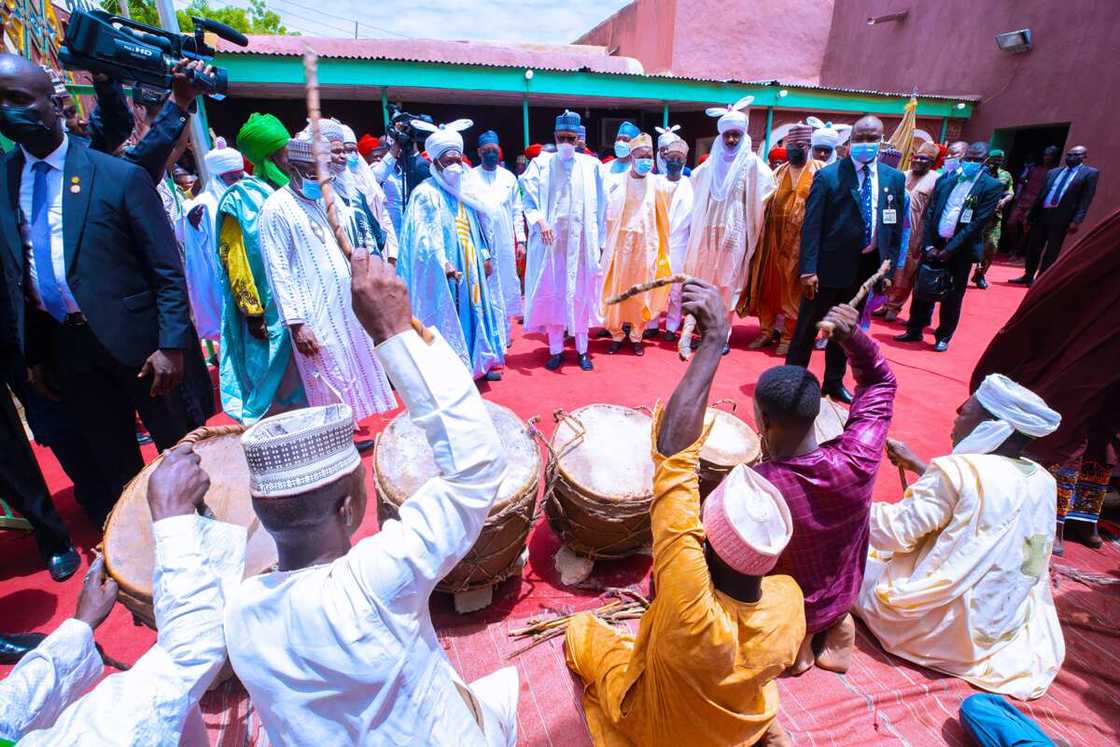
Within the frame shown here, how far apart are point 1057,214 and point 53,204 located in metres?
13.2

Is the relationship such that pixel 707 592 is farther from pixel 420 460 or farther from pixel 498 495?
pixel 420 460

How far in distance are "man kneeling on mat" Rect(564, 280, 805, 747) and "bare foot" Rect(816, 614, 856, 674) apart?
2.97ft

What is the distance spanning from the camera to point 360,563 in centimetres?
113

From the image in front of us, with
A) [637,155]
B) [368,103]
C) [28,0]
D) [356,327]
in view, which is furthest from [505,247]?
[368,103]

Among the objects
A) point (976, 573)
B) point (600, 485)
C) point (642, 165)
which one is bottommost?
point (976, 573)

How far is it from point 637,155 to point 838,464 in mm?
4916

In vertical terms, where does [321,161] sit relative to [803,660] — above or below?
above

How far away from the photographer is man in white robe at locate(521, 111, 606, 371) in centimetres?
557

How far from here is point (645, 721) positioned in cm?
171

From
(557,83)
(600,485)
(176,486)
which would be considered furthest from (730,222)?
(557,83)

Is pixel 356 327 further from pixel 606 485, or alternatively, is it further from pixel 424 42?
pixel 424 42

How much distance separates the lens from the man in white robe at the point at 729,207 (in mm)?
6074

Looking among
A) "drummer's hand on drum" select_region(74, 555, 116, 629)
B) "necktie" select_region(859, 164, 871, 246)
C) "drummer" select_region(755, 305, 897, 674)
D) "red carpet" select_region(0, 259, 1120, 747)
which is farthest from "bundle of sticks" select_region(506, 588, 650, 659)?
"necktie" select_region(859, 164, 871, 246)

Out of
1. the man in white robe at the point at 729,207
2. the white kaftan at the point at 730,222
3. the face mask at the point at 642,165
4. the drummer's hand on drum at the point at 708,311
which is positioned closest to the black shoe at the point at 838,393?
the man in white robe at the point at 729,207
